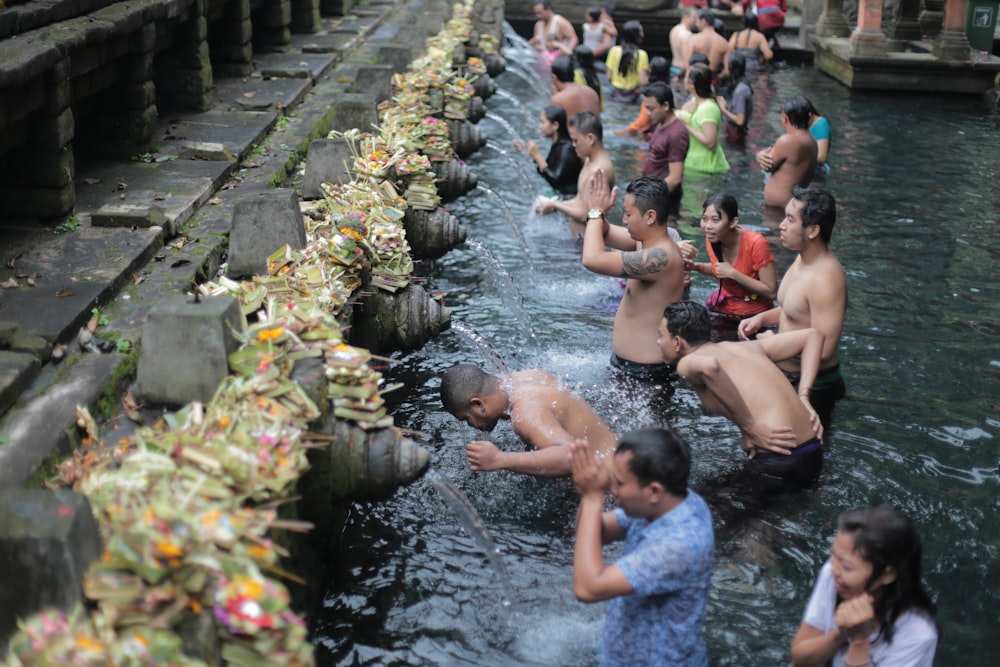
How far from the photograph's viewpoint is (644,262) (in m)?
6.20

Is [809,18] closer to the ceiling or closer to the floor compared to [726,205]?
closer to the ceiling

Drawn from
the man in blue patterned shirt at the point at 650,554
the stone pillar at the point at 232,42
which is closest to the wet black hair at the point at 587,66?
the stone pillar at the point at 232,42

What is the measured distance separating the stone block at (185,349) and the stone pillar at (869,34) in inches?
610

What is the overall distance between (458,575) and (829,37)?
17504 millimetres

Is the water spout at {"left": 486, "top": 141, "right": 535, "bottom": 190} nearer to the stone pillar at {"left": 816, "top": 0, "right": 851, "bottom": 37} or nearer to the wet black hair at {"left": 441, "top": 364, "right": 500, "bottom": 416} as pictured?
the wet black hair at {"left": 441, "top": 364, "right": 500, "bottom": 416}

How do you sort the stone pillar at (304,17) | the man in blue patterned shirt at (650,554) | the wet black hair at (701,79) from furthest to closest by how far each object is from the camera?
1. the stone pillar at (304,17)
2. the wet black hair at (701,79)
3. the man in blue patterned shirt at (650,554)

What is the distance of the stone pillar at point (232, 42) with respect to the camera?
11.3m

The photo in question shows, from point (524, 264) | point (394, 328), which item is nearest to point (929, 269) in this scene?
point (524, 264)

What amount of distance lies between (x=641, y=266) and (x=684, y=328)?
37.9 inches

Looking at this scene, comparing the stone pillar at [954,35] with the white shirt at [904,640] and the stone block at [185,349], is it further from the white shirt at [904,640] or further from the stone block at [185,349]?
the stone block at [185,349]

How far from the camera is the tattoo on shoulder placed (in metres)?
6.20

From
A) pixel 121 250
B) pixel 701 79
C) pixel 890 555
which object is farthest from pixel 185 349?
pixel 701 79

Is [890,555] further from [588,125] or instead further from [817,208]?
[588,125]

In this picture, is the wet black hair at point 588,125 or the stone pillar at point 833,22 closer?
the wet black hair at point 588,125
